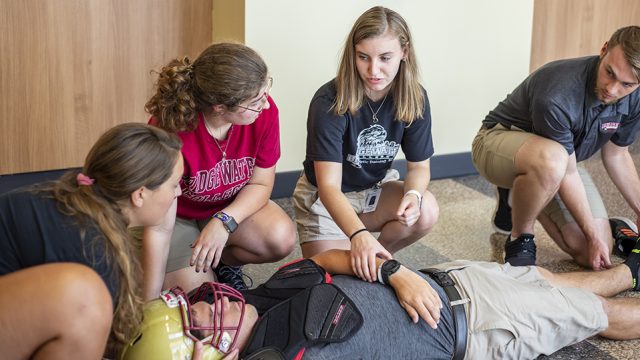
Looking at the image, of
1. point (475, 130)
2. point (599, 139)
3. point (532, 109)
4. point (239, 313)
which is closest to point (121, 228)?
point (239, 313)

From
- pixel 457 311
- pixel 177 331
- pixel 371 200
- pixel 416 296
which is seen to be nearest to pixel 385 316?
pixel 416 296

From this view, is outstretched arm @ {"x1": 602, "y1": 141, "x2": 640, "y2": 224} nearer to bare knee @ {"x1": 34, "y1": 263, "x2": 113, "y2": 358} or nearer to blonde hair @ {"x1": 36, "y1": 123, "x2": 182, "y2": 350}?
blonde hair @ {"x1": 36, "y1": 123, "x2": 182, "y2": 350}

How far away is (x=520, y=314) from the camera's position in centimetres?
192

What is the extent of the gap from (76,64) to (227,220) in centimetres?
129

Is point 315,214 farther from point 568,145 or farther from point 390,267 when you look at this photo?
point 568,145

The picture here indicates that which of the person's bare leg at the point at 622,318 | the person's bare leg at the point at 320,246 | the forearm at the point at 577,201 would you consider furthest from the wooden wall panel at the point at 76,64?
the person's bare leg at the point at 622,318

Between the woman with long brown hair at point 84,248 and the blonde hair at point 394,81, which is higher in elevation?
the blonde hair at point 394,81

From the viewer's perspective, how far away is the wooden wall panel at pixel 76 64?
Answer: 2918mm

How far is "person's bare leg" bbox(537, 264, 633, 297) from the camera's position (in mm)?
2123

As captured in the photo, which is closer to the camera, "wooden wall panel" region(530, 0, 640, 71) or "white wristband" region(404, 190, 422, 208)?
"white wristband" region(404, 190, 422, 208)

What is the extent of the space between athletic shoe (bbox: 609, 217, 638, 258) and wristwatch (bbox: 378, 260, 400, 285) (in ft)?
3.98

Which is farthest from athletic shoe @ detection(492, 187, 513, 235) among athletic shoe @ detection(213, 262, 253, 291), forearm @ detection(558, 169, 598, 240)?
athletic shoe @ detection(213, 262, 253, 291)

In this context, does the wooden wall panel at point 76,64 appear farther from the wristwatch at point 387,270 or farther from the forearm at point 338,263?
the wristwatch at point 387,270

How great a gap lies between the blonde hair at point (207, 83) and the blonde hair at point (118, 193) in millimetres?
397
